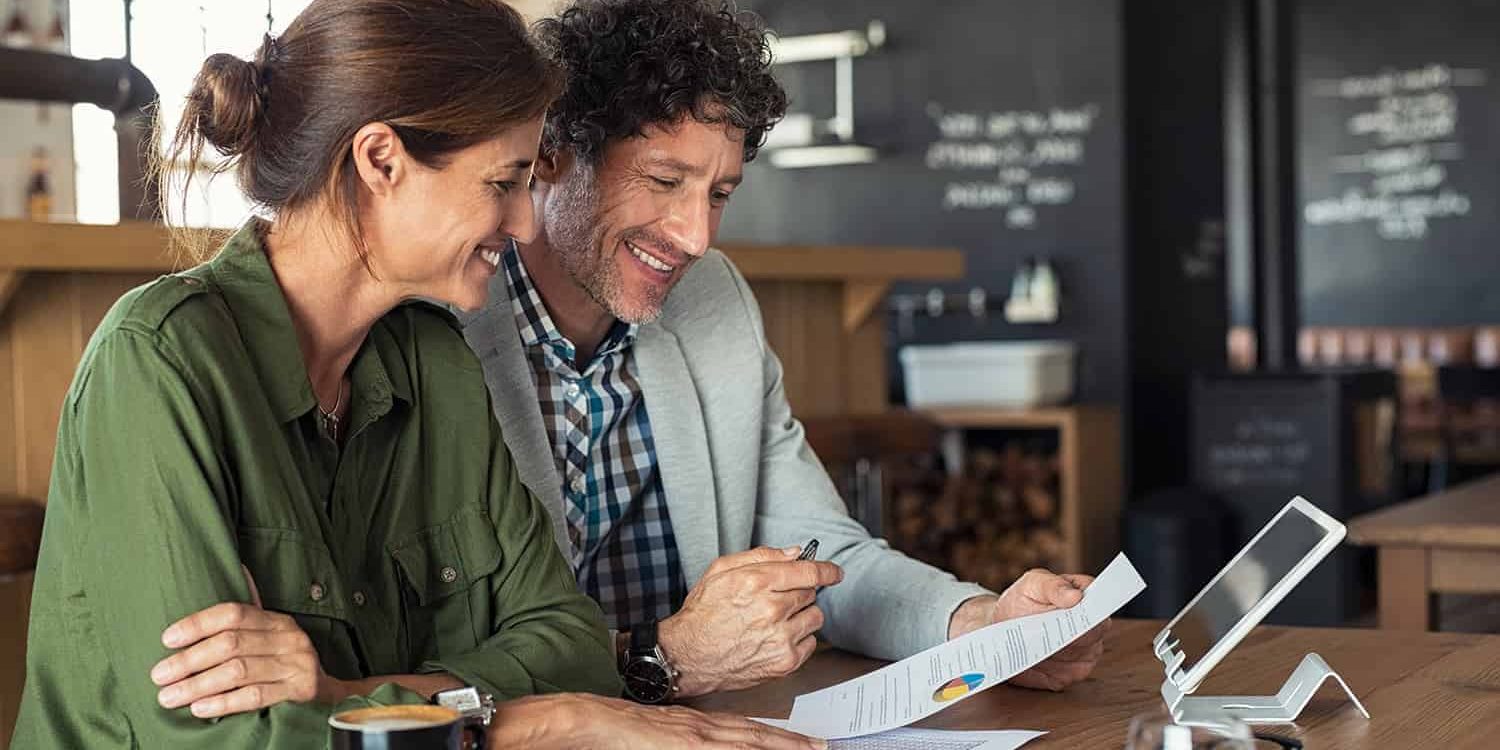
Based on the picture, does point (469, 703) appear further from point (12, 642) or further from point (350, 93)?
point (12, 642)

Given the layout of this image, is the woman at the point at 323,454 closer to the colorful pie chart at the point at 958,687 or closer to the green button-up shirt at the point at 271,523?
the green button-up shirt at the point at 271,523

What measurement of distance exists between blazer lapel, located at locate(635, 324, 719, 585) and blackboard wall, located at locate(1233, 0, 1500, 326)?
791cm

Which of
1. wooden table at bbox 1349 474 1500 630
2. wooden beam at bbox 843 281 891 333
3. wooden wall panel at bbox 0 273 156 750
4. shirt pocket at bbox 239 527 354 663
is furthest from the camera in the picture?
wooden beam at bbox 843 281 891 333

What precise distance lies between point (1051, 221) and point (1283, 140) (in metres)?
1.21

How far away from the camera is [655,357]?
6.33 ft

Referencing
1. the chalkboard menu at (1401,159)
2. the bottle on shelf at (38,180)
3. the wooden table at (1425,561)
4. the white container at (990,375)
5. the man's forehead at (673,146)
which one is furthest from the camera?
the chalkboard menu at (1401,159)

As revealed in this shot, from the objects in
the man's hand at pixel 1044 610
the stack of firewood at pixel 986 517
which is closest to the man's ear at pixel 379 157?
the man's hand at pixel 1044 610

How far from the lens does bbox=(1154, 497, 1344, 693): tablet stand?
1.34 m

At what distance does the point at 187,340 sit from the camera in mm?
1250

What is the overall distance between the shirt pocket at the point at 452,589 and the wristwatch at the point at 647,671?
0.50ft

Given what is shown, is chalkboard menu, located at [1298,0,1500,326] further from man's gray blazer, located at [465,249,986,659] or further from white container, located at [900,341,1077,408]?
man's gray blazer, located at [465,249,986,659]

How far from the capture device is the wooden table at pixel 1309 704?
1359mm

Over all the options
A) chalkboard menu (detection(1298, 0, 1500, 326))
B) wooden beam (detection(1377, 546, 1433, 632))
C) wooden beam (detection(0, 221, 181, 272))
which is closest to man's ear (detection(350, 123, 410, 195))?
wooden beam (detection(0, 221, 181, 272))

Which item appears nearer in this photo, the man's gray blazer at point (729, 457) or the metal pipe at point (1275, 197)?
the man's gray blazer at point (729, 457)
